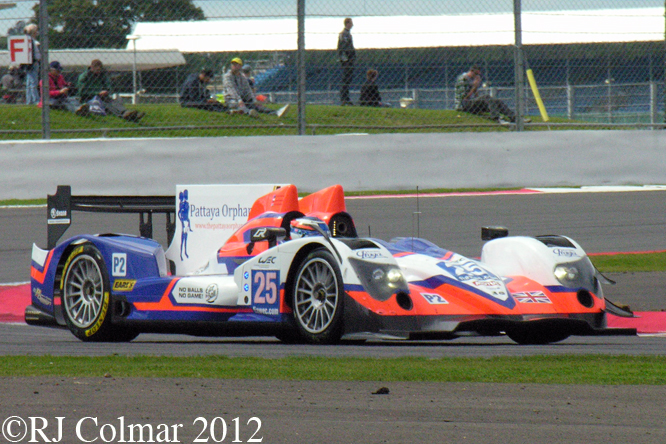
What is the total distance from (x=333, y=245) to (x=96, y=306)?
77.2 inches

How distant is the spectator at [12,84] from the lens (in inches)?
560

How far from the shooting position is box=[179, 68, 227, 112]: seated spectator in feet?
47.0

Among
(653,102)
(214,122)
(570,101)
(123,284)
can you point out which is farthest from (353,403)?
(653,102)

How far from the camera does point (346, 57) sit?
1443cm

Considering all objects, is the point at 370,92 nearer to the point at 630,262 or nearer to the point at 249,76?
the point at 249,76

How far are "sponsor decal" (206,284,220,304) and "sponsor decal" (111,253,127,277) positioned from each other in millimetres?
763

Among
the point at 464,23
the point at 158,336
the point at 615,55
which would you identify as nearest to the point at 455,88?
the point at 464,23

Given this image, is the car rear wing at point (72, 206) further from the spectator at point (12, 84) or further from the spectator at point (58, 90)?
the spectator at point (12, 84)

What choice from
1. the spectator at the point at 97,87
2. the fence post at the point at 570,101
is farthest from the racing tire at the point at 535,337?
the fence post at the point at 570,101

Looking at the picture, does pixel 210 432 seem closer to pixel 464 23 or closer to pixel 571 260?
pixel 571 260

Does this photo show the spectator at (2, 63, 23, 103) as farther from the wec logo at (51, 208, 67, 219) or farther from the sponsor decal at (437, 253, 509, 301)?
the sponsor decal at (437, 253, 509, 301)

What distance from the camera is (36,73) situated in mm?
14141

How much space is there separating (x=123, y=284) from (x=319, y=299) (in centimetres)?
162

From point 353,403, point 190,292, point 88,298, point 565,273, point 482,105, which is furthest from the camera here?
point 482,105
